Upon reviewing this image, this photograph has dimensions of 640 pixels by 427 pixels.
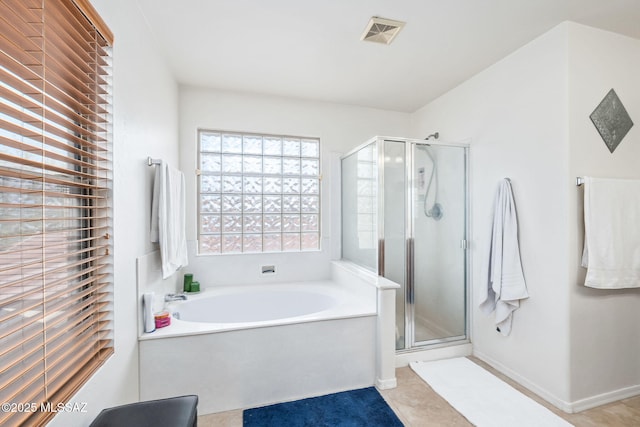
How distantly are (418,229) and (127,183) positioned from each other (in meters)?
2.15

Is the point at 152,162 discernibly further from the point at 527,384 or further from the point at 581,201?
the point at 527,384

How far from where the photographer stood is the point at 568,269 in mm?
1821

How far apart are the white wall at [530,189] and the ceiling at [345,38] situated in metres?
0.21

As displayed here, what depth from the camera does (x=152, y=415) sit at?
115cm

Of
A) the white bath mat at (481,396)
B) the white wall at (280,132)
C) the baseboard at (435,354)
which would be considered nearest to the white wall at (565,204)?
the white bath mat at (481,396)

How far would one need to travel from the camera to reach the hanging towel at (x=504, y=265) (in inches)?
82.7

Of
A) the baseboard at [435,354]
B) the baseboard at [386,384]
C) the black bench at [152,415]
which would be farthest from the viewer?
the baseboard at [435,354]

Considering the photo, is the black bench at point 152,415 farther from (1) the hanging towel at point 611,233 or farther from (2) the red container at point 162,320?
(1) the hanging towel at point 611,233

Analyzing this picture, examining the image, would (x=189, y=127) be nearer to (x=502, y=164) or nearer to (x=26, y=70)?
(x=26, y=70)

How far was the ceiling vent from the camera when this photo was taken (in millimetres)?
1847

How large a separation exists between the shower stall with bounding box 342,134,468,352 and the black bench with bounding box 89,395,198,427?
1.62 meters

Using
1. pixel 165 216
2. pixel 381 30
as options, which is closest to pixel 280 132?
pixel 381 30

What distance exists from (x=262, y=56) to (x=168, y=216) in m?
1.40

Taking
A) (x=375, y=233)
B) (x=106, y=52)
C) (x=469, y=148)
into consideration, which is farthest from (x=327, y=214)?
(x=106, y=52)
